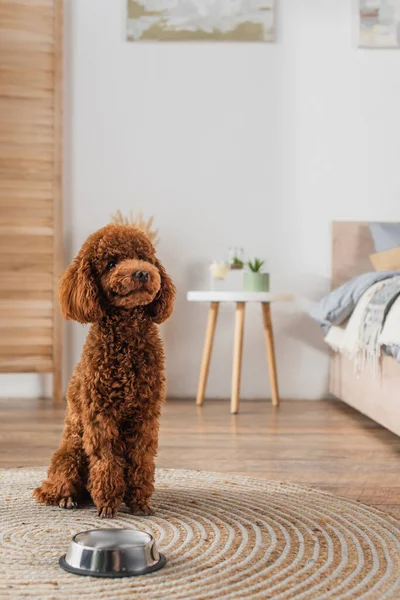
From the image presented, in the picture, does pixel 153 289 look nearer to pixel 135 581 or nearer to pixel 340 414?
pixel 135 581

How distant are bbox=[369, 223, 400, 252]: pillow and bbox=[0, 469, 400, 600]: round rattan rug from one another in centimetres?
194

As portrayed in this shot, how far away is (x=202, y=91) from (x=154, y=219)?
0.68 m

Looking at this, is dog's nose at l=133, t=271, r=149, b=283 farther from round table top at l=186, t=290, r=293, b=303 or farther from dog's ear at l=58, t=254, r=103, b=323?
round table top at l=186, t=290, r=293, b=303

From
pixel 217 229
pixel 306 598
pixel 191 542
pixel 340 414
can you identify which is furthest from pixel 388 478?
pixel 217 229

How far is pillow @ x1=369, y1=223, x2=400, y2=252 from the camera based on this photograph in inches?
140

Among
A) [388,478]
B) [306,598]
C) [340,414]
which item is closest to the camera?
[306,598]

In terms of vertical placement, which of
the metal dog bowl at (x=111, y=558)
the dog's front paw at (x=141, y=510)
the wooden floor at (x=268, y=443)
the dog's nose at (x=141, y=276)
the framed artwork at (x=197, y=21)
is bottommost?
the wooden floor at (x=268, y=443)

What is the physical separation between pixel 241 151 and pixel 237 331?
0.99 m

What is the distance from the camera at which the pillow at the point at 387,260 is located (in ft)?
11.0

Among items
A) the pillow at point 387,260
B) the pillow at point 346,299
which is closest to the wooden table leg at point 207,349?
the pillow at point 346,299

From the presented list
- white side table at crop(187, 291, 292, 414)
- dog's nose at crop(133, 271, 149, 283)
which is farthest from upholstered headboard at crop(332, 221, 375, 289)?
dog's nose at crop(133, 271, 149, 283)

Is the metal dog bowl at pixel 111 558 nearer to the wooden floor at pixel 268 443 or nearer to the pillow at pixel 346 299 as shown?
the wooden floor at pixel 268 443

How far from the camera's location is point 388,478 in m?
2.00

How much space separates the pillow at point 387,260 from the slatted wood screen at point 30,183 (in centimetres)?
145
